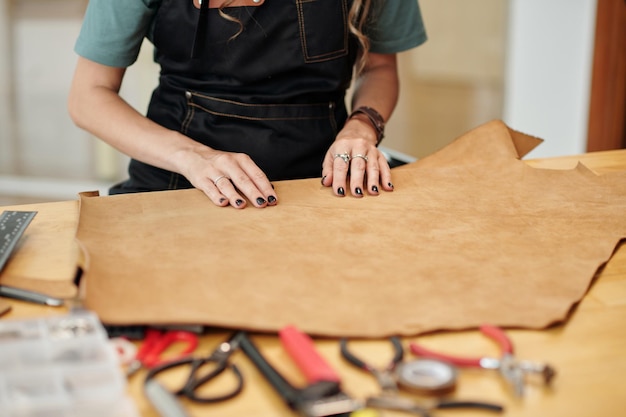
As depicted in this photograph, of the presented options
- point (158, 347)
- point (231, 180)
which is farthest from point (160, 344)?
point (231, 180)

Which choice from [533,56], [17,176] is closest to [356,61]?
[533,56]

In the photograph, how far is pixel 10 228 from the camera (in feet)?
3.17

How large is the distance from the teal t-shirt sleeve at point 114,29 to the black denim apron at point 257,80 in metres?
0.03

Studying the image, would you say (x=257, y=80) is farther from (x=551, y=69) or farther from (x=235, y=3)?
(x=551, y=69)

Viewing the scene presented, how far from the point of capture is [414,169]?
47.6 inches

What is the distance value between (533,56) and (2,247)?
235 cm

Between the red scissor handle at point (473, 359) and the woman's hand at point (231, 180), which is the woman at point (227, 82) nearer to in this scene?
the woman's hand at point (231, 180)

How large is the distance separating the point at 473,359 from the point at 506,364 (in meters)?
0.03

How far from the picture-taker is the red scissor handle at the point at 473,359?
668 millimetres

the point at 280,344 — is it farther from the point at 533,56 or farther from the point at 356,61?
the point at 533,56

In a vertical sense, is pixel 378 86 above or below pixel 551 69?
above

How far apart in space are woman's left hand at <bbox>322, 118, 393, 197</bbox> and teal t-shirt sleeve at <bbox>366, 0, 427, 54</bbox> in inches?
14.4

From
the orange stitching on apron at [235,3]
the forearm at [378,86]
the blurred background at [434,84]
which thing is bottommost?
the blurred background at [434,84]

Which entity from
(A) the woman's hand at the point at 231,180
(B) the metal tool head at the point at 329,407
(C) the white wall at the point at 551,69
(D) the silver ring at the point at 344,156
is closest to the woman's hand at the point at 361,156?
(D) the silver ring at the point at 344,156
